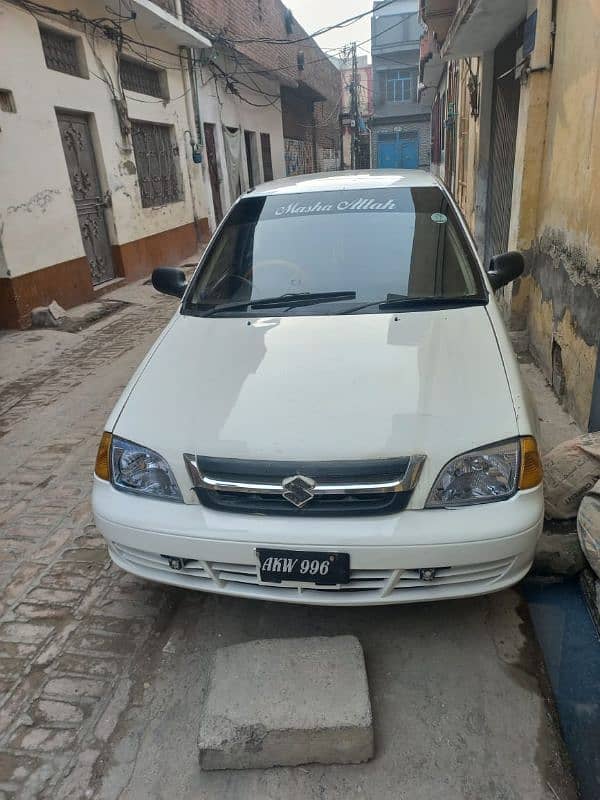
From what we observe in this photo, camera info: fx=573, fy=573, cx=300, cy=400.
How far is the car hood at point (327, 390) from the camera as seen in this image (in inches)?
80.1

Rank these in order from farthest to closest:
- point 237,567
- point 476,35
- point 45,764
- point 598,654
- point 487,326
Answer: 1. point 476,35
2. point 487,326
3. point 598,654
4. point 237,567
5. point 45,764

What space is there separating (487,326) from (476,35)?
615 cm

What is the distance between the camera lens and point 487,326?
261 cm

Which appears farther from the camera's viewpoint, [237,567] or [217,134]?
[217,134]

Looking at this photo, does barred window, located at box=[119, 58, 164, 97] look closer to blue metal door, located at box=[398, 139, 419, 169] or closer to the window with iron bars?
blue metal door, located at box=[398, 139, 419, 169]

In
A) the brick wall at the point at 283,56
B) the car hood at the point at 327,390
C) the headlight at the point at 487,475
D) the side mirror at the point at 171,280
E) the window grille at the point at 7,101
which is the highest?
the brick wall at the point at 283,56

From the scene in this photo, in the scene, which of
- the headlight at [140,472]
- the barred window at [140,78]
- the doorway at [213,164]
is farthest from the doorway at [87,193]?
→ the headlight at [140,472]

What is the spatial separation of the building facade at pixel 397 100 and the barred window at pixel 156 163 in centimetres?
2793

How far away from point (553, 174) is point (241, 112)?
13559mm

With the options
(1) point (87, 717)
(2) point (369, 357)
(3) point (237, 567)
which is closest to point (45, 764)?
(1) point (87, 717)

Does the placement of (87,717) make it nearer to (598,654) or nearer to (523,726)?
(523,726)

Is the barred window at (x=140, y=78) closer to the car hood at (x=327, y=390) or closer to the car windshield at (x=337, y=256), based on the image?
the car windshield at (x=337, y=256)

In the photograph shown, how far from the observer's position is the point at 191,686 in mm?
2223

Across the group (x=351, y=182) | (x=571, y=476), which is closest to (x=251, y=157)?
(x=351, y=182)
